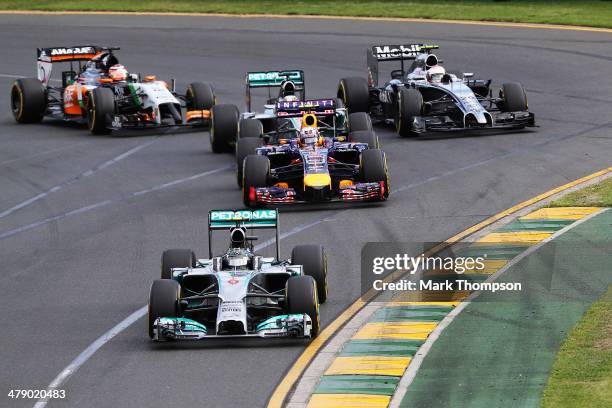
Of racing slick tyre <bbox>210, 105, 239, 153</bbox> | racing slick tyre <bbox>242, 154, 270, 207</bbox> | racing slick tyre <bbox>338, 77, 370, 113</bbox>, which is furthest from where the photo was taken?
racing slick tyre <bbox>338, 77, 370, 113</bbox>

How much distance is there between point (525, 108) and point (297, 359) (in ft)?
61.2

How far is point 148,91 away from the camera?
38.6 m

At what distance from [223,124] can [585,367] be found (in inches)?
747

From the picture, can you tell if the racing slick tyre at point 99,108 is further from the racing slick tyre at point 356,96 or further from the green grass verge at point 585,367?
the green grass verge at point 585,367

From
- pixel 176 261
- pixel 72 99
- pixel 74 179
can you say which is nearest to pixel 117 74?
pixel 72 99

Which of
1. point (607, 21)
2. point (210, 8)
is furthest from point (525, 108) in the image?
point (210, 8)

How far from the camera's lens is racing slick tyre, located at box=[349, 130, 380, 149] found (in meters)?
30.8

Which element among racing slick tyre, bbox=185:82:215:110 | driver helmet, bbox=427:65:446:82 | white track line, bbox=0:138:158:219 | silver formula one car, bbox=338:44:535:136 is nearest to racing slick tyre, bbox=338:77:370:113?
silver formula one car, bbox=338:44:535:136

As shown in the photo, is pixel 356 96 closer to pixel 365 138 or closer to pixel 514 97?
pixel 514 97

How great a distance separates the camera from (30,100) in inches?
1639

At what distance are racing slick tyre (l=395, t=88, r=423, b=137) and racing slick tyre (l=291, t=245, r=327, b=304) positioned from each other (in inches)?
599

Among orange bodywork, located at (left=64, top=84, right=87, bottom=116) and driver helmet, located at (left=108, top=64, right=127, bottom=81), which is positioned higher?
driver helmet, located at (left=108, top=64, right=127, bottom=81)

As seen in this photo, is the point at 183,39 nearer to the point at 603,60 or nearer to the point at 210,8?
the point at 210,8

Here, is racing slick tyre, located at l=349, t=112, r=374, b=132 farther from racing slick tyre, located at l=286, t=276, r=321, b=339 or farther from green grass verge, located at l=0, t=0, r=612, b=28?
green grass verge, located at l=0, t=0, r=612, b=28
